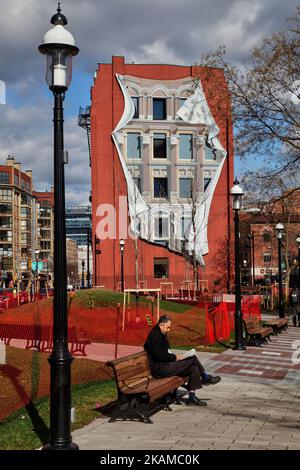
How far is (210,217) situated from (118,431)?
48.1 metres

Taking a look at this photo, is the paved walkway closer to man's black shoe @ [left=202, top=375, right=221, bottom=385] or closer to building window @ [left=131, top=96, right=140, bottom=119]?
man's black shoe @ [left=202, top=375, right=221, bottom=385]

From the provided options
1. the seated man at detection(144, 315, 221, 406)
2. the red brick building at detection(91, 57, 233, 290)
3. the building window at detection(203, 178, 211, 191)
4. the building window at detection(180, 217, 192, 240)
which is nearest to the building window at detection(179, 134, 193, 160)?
the red brick building at detection(91, 57, 233, 290)

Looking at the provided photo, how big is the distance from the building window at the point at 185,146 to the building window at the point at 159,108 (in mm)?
2579

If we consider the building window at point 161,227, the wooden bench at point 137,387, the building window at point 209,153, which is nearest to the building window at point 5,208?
the building window at point 161,227

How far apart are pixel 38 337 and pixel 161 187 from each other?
39.9m

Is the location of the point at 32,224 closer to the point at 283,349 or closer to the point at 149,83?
the point at 149,83

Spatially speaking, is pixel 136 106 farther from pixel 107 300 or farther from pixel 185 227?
pixel 107 300

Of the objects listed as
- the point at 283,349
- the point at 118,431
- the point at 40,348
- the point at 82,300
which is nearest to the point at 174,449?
the point at 118,431

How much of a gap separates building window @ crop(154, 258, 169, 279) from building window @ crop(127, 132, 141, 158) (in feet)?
32.3

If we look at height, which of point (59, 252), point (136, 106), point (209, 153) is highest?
point (136, 106)

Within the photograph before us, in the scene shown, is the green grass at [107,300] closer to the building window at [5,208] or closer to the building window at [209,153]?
the building window at [209,153]

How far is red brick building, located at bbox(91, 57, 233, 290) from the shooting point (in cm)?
5278

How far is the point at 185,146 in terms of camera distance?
181ft

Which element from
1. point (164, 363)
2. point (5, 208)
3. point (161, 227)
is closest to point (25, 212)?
point (5, 208)
